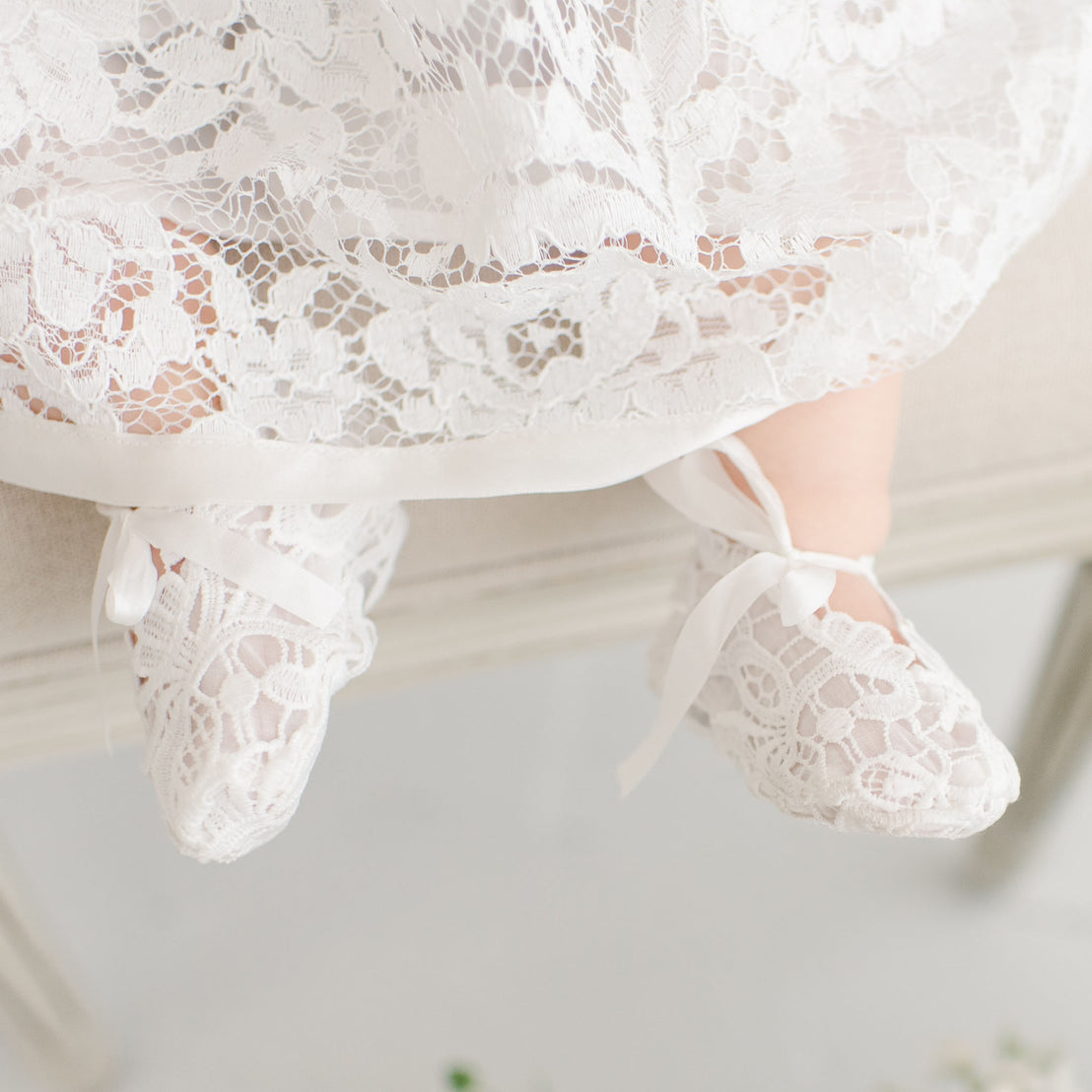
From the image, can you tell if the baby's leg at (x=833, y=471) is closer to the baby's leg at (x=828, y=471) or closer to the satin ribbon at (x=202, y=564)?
the baby's leg at (x=828, y=471)

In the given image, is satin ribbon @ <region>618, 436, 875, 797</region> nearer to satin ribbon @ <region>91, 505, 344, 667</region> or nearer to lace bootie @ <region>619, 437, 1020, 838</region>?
lace bootie @ <region>619, 437, 1020, 838</region>

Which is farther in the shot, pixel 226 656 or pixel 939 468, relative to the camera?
pixel 939 468

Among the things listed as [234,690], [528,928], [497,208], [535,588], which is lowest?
[528,928]

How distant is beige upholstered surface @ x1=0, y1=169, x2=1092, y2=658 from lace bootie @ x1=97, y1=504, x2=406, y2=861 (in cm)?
13

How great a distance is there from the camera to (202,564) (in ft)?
1.80

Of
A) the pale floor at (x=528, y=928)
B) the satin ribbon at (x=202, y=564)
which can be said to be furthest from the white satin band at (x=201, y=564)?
the pale floor at (x=528, y=928)

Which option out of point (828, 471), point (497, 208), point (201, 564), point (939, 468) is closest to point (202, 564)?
point (201, 564)

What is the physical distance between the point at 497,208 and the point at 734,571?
23 centimetres

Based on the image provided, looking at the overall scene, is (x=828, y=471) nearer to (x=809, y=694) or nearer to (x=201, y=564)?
(x=809, y=694)

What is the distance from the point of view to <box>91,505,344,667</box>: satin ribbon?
0.55 meters

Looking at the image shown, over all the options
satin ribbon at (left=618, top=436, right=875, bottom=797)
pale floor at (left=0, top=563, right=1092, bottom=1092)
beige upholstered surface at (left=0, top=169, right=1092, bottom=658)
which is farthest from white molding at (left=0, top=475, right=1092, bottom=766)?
pale floor at (left=0, top=563, right=1092, bottom=1092)

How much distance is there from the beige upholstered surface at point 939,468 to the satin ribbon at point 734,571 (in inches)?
4.4

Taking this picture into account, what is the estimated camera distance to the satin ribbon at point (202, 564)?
545mm

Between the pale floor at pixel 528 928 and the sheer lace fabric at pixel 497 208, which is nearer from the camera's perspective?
the sheer lace fabric at pixel 497 208
